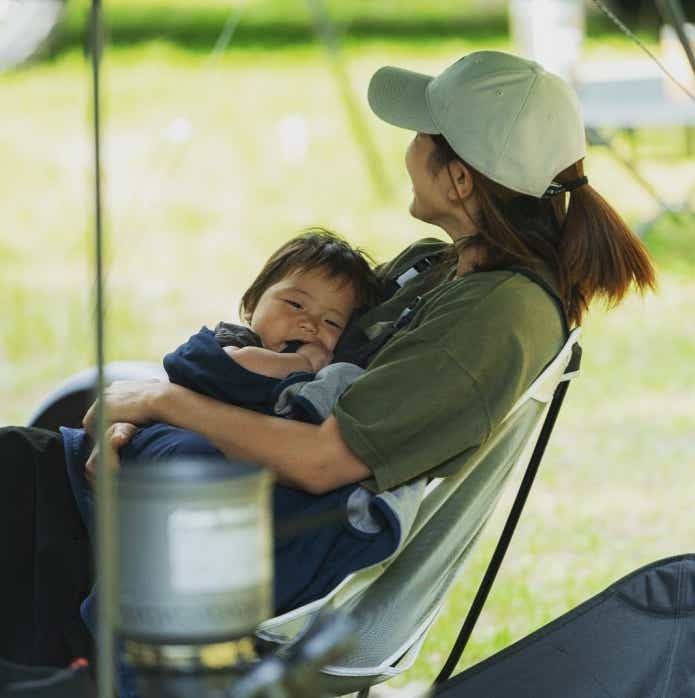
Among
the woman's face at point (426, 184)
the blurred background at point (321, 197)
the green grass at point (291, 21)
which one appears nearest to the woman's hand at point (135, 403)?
the woman's face at point (426, 184)

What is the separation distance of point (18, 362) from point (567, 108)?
3.84 meters

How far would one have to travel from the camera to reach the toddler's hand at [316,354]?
235cm

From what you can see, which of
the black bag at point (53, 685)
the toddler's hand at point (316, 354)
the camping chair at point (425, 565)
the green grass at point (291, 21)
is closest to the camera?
the black bag at point (53, 685)

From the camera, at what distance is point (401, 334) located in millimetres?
2158

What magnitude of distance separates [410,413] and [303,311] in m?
0.43

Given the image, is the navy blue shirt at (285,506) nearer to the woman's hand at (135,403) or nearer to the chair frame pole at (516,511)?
the woman's hand at (135,403)

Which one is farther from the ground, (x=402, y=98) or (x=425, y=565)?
(x=402, y=98)

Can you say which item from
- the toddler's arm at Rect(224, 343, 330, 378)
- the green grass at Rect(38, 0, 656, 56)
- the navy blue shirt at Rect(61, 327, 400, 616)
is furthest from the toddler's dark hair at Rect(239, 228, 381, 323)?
the green grass at Rect(38, 0, 656, 56)

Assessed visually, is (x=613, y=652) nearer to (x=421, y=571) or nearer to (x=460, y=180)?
(x=421, y=571)

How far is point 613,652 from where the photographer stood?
254 centimetres

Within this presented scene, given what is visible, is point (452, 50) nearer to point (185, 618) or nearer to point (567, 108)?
point (567, 108)

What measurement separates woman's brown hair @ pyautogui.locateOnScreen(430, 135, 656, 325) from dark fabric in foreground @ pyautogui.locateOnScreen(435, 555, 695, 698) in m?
0.56

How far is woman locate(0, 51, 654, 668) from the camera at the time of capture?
2031mm

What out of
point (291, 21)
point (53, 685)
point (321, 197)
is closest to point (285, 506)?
point (53, 685)
